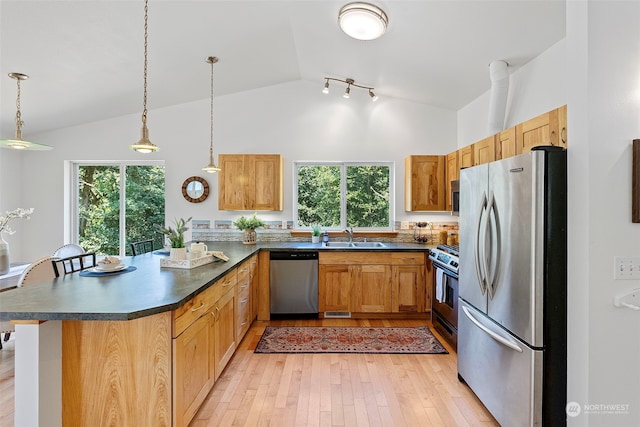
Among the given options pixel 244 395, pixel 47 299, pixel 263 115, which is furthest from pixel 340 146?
pixel 47 299

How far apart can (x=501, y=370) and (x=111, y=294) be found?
2.35m

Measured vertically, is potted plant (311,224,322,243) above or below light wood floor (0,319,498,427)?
above

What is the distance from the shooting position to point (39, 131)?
14.4 feet

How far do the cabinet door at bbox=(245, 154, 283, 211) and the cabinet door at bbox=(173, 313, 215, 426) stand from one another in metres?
2.17

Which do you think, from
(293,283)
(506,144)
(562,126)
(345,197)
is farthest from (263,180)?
(562,126)

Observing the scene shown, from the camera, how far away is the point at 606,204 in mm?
1576

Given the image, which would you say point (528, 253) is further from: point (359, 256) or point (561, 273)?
point (359, 256)

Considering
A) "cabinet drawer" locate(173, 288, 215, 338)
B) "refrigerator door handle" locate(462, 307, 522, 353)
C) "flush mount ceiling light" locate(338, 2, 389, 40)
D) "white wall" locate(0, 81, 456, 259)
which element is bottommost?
"refrigerator door handle" locate(462, 307, 522, 353)

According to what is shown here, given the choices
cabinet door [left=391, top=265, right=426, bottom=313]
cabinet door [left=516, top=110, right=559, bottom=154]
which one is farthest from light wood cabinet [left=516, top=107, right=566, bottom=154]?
cabinet door [left=391, top=265, right=426, bottom=313]

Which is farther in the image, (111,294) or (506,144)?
(506,144)

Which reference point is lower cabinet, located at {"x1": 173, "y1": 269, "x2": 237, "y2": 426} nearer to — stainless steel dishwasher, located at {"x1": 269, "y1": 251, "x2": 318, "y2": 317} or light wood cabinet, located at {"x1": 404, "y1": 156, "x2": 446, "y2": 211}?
stainless steel dishwasher, located at {"x1": 269, "y1": 251, "x2": 318, "y2": 317}

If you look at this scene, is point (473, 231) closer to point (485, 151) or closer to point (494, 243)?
point (494, 243)

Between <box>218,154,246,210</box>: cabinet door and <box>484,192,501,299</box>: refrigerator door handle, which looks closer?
<box>484,192,501,299</box>: refrigerator door handle

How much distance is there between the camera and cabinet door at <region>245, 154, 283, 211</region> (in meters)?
4.16
